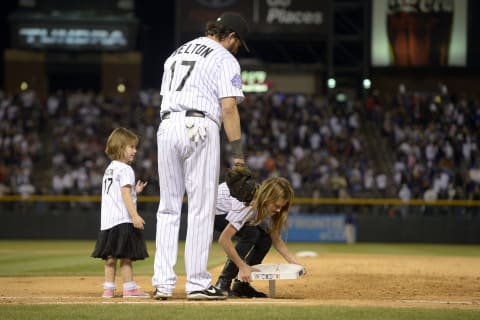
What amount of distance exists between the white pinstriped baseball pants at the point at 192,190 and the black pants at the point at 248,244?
105cm

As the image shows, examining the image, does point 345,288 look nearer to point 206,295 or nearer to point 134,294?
point 134,294

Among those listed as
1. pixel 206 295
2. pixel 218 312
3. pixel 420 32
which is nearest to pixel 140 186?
pixel 206 295

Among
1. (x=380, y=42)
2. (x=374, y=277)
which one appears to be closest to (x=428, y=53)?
(x=380, y=42)

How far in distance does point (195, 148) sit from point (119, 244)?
4.86 ft

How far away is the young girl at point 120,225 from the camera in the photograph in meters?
7.77

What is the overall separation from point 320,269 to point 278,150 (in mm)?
13540

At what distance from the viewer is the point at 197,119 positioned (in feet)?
22.3

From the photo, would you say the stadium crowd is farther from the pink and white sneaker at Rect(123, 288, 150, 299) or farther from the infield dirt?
the pink and white sneaker at Rect(123, 288, 150, 299)

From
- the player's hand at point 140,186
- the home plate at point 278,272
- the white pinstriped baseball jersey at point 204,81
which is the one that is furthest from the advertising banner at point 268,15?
the white pinstriped baseball jersey at point 204,81

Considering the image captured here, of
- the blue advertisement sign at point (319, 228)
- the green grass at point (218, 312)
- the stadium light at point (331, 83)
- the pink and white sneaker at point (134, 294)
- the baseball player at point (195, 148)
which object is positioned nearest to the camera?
the green grass at point (218, 312)

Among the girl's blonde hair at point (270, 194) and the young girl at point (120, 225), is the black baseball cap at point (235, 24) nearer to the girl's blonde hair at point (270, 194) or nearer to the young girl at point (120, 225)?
the girl's blonde hair at point (270, 194)

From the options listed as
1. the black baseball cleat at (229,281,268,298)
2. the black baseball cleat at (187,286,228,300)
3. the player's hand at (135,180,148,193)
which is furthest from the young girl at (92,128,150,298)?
the black baseball cleat at (187,286,228,300)

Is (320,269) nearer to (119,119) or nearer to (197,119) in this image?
(197,119)

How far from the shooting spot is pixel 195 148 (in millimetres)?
6781
